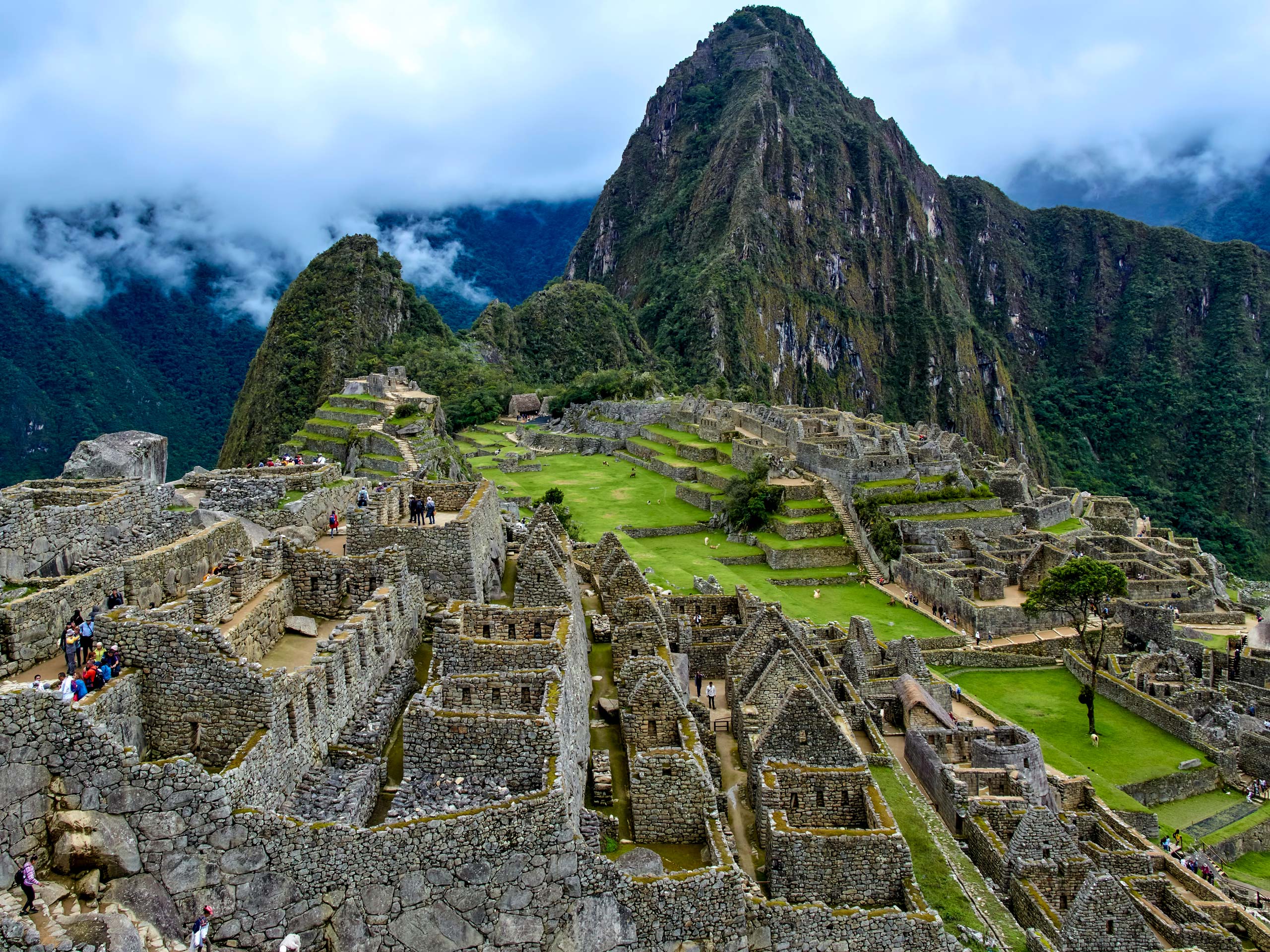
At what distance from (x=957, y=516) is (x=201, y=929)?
48420 millimetres

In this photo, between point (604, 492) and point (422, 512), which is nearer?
point (422, 512)

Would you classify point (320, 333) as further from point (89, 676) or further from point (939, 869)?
point (89, 676)

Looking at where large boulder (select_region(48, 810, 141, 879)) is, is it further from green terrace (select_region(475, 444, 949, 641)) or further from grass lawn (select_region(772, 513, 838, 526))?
grass lawn (select_region(772, 513, 838, 526))

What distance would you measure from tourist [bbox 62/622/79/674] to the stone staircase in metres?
40.7

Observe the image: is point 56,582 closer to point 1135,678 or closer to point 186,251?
point 1135,678

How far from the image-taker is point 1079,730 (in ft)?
86.9

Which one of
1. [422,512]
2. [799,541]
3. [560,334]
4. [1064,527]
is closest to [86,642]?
[422,512]

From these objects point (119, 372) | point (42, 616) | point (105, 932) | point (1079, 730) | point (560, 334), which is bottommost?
point (1079, 730)

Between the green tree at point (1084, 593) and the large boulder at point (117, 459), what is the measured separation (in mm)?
27041

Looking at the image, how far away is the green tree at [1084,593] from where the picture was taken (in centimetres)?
3081

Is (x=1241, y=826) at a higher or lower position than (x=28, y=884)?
lower

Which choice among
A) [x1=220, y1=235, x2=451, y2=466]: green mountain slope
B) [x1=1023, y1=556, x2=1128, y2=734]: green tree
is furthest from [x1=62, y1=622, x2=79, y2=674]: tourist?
[x1=220, y1=235, x2=451, y2=466]: green mountain slope

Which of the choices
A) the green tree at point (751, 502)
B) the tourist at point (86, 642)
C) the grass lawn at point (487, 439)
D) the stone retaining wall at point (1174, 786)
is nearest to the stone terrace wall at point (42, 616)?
the tourist at point (86, 642)

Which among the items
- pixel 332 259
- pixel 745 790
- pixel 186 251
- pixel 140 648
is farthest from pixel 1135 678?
pixel 332 259
